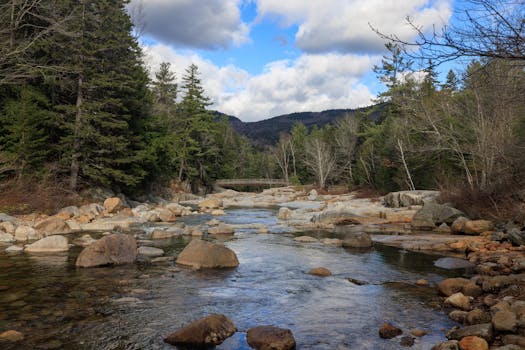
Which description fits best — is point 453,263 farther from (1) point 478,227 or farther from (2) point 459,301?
(1) point 478,227

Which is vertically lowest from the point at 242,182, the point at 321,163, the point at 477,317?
→ the point at 477,317

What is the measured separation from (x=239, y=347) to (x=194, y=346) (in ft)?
1.90

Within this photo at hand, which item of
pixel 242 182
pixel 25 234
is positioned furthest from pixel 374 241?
pixel 242 182

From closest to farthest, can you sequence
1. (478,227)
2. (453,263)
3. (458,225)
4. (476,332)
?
(476,332) → (453,263) → (478,227) → (458,225)

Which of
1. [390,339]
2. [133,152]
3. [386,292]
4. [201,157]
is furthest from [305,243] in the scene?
[201,157]

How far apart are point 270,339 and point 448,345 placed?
7.01 ft

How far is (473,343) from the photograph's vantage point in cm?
495

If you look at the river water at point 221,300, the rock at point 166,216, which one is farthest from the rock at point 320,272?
the rock at point 166,216

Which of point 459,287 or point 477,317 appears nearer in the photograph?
point 477,317

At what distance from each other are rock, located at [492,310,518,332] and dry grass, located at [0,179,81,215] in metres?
17.8

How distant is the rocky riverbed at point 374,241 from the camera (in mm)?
5734

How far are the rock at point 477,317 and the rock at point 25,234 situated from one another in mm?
12910

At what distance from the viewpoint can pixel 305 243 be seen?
552 inches

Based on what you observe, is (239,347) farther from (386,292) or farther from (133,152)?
(133,152)
